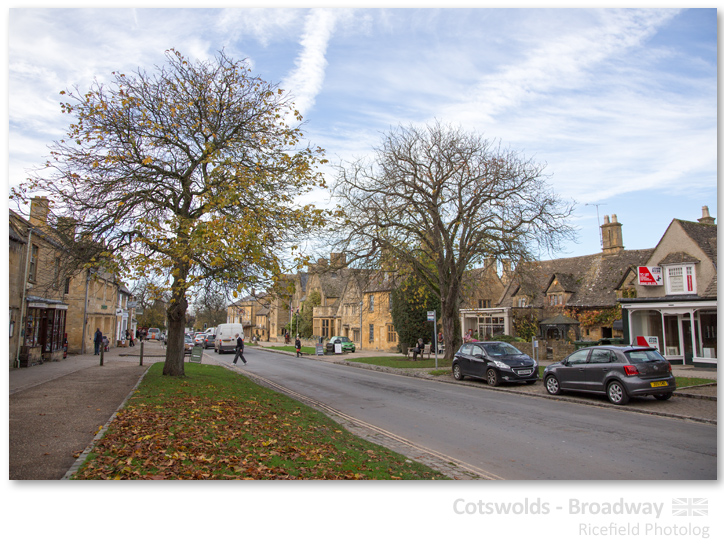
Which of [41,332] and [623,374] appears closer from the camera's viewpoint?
[623,374]

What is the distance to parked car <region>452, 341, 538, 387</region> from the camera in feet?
59.5

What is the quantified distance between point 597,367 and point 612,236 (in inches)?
1138

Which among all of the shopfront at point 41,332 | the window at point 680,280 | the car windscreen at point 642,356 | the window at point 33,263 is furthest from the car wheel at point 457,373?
the window at point 33,263

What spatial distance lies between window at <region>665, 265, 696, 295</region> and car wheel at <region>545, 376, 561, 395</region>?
11669 millimetres

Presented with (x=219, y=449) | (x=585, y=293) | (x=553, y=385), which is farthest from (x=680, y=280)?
(x=219, y=449)

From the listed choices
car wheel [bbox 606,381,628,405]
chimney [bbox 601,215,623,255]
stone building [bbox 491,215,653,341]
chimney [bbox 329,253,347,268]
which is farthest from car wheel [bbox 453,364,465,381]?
chimney [bbox 601,215,623,255]

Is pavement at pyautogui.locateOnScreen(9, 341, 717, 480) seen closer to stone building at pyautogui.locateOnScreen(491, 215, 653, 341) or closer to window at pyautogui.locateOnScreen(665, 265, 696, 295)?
window at pyautogui.locateOnScreen(665, 265, 696, 295)

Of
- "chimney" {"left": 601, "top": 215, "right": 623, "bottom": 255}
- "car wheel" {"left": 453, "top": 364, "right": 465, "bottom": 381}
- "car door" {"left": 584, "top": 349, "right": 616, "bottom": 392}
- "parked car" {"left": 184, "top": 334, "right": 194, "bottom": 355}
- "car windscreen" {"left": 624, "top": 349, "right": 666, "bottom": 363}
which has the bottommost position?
"parked car" {"left": 184, "top": 334, "right": 194, "bottom": 355}

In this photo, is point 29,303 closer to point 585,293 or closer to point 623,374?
point 623,374

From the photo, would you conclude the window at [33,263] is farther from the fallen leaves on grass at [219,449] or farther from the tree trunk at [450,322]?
the tree trunk at [450,322]

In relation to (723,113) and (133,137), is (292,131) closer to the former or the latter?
(133,137)

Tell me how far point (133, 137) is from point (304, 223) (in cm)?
554

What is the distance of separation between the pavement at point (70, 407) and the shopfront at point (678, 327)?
2153 millimetres

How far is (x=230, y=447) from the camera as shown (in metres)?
7.33
